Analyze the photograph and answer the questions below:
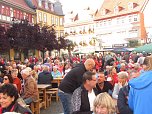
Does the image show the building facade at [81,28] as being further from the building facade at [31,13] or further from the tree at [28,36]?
the tree at [28,36]

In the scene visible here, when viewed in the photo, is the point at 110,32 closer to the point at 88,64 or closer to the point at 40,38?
the point at 40,38

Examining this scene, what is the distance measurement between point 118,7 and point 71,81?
208ft

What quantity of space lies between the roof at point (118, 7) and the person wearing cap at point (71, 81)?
193ft

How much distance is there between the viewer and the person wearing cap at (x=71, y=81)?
24.2 ft

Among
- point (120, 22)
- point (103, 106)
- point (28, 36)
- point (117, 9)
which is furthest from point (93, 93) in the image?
point (117, 9)

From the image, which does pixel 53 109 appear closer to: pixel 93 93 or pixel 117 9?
pixel 93 93

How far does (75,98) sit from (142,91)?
6.55ft

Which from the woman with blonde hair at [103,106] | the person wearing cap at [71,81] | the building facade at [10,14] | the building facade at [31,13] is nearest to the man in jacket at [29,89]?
the person wearing cap at [71,81]

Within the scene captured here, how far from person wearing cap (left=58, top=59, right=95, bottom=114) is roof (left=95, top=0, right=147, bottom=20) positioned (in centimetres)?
5874

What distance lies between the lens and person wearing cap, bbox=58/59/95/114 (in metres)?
7.37

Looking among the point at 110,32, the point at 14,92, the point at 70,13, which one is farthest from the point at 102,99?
the point at 70,13

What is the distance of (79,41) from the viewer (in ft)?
255

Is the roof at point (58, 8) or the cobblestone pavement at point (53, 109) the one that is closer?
the cobblestone pavement at point (53, 109)

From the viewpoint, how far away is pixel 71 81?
751cm
